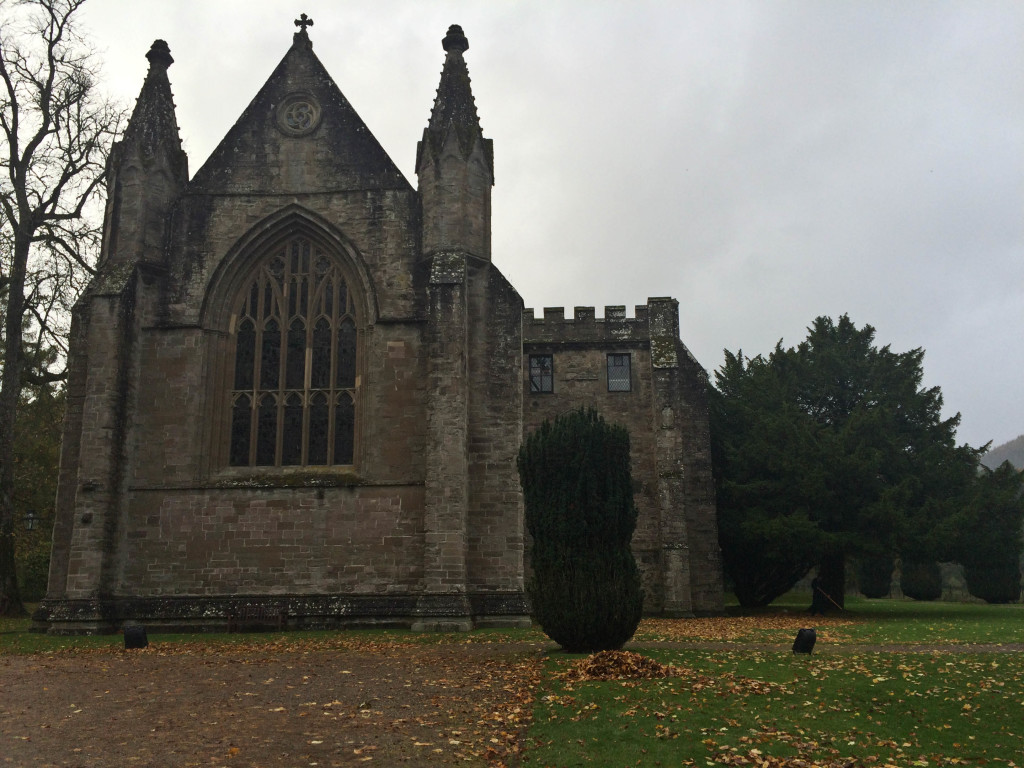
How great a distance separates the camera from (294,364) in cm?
2109

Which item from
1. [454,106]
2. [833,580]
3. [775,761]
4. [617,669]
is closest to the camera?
[775,761]

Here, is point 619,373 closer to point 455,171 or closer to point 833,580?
point 833,580

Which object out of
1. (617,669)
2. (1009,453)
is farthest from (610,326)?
(1009,453)

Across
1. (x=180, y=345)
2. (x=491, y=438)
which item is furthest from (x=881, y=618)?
(x=180, y=345)

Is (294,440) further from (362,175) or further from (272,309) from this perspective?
(362,175)

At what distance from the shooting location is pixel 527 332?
3155 centimetres

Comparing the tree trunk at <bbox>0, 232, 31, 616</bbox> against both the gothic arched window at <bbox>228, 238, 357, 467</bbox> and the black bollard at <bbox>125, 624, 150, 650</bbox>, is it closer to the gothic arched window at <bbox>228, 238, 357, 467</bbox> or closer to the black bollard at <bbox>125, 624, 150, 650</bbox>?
the gothic arched window at <bbox>228, 238, 357, 467</bbox>

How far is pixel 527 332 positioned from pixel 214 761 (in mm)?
24709

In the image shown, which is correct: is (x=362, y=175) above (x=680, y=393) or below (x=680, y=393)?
above

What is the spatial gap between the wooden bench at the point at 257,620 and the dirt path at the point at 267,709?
4096 millimetres

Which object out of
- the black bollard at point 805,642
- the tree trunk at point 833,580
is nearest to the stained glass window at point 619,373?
the tree trunk at point 833,580

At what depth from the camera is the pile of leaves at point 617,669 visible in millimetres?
11023

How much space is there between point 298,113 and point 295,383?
692cm

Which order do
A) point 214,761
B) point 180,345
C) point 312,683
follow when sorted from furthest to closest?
point 180,345, point 312,683, point 214,761
